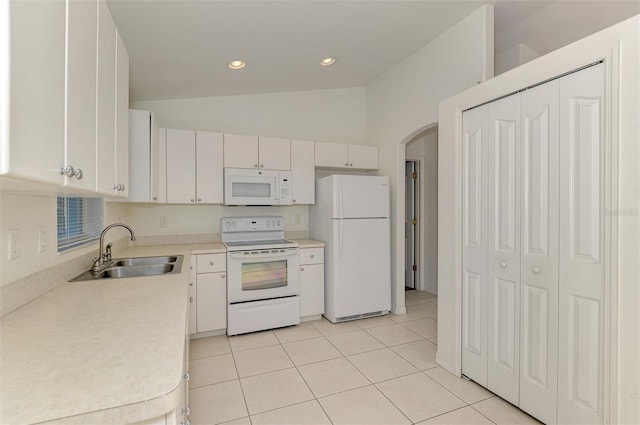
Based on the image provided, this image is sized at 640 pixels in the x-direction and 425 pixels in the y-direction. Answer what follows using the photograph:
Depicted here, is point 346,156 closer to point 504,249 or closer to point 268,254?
point 268,254

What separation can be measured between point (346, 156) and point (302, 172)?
617 mm

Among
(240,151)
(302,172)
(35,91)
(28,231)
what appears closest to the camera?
(35,91)

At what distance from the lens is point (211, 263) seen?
3.03 metres

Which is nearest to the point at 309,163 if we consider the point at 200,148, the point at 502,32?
the point at 200,148

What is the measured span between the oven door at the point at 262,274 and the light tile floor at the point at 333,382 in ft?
1.35

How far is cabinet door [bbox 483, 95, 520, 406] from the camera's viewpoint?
6.34ft

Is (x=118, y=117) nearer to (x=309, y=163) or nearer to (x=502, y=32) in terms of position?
(x=309, y=163)

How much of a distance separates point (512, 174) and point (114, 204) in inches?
130

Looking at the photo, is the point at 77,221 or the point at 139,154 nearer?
the point at 77,221

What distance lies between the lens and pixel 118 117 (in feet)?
5.63

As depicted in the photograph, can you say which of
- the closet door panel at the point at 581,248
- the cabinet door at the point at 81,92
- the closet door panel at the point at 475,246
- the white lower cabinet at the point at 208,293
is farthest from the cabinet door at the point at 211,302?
the closet door panel at the point at 581,248

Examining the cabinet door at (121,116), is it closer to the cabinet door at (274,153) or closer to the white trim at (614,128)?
the cabinet door at (274,153)

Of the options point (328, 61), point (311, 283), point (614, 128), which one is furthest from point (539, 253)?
point (328, 61)

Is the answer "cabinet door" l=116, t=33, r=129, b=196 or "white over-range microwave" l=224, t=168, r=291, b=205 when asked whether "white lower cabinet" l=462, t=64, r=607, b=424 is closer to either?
"white over-range microwave" l=224, t=168, r=291, b=205
